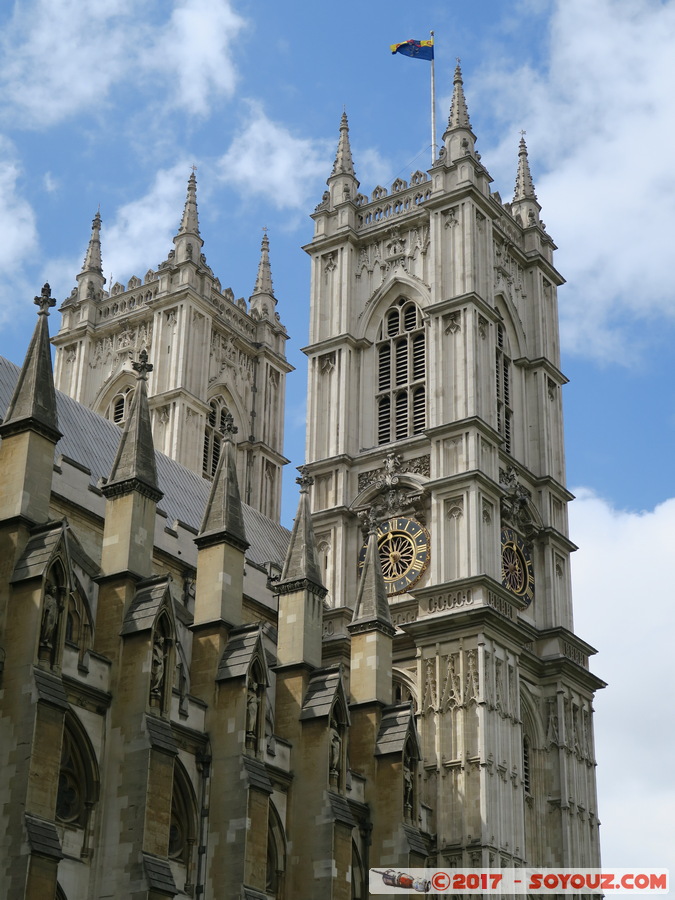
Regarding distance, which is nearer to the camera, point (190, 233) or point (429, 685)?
point (429, 685)

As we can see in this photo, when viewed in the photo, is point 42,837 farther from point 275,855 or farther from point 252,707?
point 275,855

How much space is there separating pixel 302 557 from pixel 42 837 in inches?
526

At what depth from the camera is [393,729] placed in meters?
39.0

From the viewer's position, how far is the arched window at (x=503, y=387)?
161ft

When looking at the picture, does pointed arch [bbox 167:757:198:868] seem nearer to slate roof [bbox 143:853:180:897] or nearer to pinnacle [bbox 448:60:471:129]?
slate roof [bbox 143:853:180:897]

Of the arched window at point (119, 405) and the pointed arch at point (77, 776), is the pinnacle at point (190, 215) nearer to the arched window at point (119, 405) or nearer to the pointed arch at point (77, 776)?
the arched window at point (119, 405)

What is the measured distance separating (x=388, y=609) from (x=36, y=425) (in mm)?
13050

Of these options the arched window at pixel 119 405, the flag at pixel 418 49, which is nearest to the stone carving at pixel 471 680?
the arched window at pixel 119 405

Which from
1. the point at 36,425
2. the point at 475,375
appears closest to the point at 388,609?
the point at 475,375

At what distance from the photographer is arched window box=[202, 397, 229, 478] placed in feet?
187

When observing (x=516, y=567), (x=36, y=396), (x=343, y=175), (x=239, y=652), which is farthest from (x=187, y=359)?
(x=36, y=396)

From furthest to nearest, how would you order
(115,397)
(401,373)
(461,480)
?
(115,397) < (401,373) < (461,480)

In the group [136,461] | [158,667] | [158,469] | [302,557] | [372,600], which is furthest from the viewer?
[158,469]

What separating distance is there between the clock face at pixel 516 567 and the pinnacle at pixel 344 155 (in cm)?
1601
